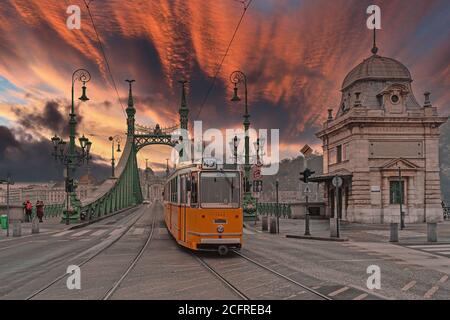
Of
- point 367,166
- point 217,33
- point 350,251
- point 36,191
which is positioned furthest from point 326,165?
point 36,191

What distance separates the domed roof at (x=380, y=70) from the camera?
36438 mm

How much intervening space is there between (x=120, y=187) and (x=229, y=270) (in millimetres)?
46207

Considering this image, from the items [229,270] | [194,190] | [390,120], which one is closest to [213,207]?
[194,190]

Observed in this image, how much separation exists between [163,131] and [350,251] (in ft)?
259

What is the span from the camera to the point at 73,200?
32562mm

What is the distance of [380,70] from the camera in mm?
36719

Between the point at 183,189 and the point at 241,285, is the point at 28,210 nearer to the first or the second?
the point at 183,189

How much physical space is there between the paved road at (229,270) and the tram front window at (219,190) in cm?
175

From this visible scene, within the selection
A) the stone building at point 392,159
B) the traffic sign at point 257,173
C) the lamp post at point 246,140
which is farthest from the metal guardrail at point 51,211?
the stone building at point 392,159

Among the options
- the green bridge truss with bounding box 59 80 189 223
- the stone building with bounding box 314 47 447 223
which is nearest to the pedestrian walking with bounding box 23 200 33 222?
the green bridge truss with bounding box 59 80 189 223

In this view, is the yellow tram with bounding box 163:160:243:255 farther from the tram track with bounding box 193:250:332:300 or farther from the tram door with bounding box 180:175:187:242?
the tram track with bounding box 193:250:332:300

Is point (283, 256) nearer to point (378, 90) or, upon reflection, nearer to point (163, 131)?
point (378, 90)

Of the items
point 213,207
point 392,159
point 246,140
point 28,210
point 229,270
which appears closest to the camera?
point 229,270

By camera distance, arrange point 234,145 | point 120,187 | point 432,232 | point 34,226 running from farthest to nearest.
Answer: point 120,187, point 234,145, point 34,226, point 432,232
